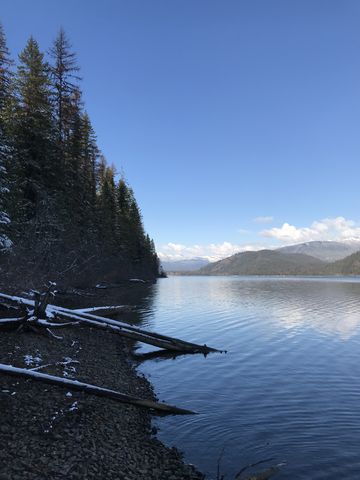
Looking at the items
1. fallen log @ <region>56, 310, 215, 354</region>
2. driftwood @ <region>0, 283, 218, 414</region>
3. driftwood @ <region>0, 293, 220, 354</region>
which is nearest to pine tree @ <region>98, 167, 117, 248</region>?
driftwood @ <region>0, 283, 218, 414</region>

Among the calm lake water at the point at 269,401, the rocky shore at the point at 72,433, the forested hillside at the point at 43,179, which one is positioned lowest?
the calm lake water at the point at 269,401

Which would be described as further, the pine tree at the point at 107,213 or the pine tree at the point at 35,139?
the pine tree at the point at 107,213

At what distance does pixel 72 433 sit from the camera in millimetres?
8859

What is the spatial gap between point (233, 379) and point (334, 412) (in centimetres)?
482

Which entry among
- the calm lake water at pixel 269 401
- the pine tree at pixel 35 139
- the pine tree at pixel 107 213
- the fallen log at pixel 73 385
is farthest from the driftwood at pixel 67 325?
the pine tree at pixel 107 213

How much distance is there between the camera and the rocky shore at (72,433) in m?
7.40

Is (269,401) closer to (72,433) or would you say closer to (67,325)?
(72,433)

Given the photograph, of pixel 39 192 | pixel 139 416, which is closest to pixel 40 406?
pixel 139 416

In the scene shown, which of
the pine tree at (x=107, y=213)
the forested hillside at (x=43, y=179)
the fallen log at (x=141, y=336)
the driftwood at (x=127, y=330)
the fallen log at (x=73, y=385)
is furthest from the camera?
the pine tree at (x=107, y=213)

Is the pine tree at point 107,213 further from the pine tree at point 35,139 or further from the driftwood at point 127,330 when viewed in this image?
the driftwood at point 127,330

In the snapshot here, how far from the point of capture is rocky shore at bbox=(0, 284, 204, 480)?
7398 millimetres

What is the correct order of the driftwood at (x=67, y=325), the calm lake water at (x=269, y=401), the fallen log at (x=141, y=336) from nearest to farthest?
the calm lake water at (x=269, y=401) → the driftwood at (x=67, y=325) → the fallen log at (x=141, y=336)

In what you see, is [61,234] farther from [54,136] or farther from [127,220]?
[127,220]

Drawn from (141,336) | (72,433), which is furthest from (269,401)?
(141,336)
